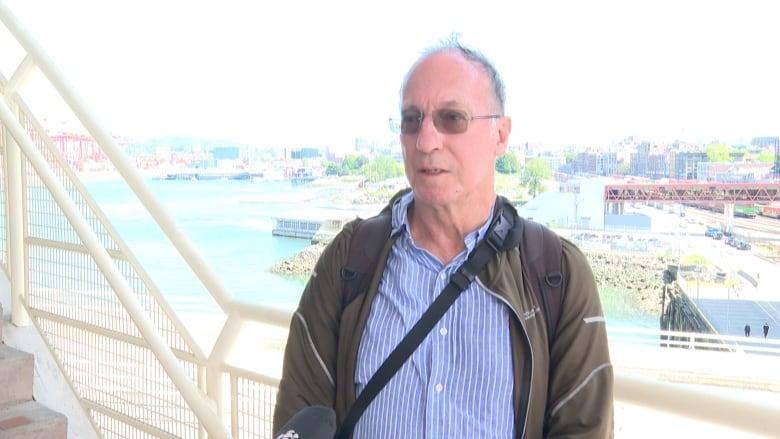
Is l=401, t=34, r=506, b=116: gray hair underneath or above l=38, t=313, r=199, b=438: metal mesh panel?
above

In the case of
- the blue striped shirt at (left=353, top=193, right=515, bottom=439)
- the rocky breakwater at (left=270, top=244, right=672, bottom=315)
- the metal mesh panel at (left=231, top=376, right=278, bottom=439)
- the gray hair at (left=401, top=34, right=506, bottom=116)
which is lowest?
the rocky breakwater at (left=270, top=244, right=672, bottom=315)

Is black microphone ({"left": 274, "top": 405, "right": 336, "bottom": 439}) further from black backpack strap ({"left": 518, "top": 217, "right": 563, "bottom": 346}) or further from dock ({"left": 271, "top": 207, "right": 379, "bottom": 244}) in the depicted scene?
dock ({"left": 271, "top": 207, "right": 379, "bottom": 244})

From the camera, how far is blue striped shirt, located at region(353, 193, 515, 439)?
795mm

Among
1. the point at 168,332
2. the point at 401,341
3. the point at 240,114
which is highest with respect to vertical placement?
the point at 240,114

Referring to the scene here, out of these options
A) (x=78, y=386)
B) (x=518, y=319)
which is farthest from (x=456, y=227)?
(x=78, y=386)

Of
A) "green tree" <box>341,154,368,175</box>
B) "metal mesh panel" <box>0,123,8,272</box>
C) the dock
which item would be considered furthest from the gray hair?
the dock

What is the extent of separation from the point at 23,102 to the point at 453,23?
1417 millimetres

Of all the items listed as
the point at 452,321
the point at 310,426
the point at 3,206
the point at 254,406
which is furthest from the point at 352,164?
the point at 310,426

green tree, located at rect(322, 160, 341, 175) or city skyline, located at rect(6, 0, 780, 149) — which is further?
city skyline, located at rect(6, 0, 780, 149)

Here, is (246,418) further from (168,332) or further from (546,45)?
(546,45)

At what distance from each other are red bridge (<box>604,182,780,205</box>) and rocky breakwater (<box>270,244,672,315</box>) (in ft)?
5.92

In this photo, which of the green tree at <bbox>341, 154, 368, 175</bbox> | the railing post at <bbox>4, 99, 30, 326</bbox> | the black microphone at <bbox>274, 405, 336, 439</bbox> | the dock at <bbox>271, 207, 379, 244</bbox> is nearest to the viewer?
the black microphone at <bbox>274, 405, 336, 439</bbox>

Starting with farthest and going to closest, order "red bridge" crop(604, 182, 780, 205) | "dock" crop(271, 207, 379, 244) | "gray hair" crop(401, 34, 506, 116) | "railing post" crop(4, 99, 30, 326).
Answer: "dock" crop(271, 207, 379, 244) < "red bridge" crop(604, 182, 780, 205) < "railing post" crop(4, 99, 30, 326) < "gray hair" crop(401, 34, 506, 116)

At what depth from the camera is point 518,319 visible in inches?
31.1
